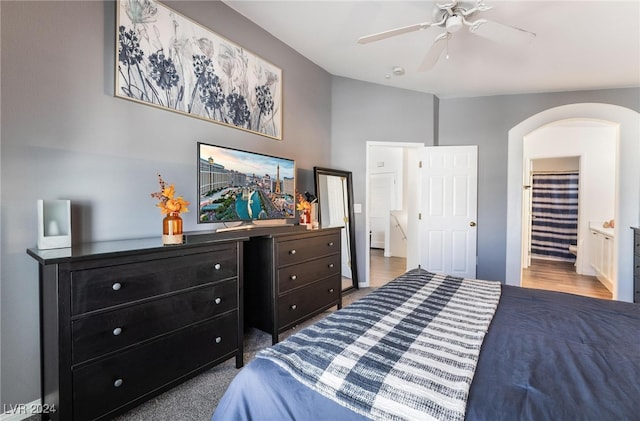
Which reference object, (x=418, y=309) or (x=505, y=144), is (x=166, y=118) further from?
(x=505, y=144)

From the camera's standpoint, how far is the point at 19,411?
5.12 ft

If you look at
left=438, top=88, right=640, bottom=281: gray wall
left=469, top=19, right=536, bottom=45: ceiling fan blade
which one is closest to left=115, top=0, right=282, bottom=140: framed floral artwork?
left=469, top=19, right=536, bottom=45: ceiling fan blade

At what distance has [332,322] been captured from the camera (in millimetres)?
1303

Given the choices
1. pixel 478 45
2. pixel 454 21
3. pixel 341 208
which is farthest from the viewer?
pixel 341 208

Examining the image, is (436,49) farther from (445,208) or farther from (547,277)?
(547,277)

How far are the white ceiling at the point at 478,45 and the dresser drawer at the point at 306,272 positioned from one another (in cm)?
211

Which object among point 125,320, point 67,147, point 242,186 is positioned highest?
point 67,147

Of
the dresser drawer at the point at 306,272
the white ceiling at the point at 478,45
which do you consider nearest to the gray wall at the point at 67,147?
the dresser drawer at the point at 306,272

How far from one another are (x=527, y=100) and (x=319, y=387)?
4.70m

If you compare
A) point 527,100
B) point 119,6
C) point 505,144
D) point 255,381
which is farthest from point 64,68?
point 527,100

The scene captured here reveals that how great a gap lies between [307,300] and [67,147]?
204 cm

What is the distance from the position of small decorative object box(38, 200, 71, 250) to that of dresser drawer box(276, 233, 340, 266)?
1.30 metres

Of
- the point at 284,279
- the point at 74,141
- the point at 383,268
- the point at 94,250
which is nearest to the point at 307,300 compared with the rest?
the point at 284,279

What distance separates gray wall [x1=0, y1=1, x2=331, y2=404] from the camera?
152 cm
